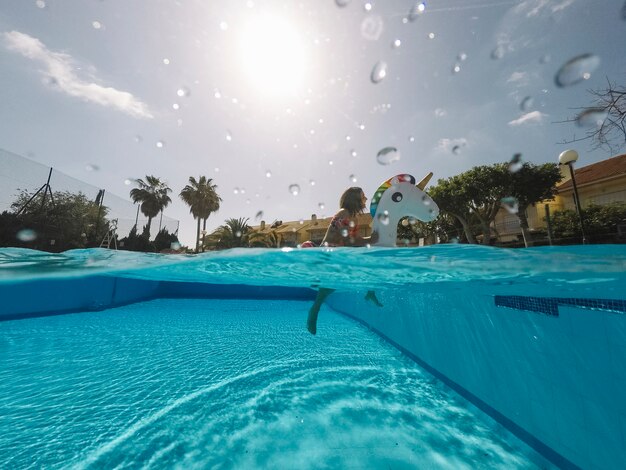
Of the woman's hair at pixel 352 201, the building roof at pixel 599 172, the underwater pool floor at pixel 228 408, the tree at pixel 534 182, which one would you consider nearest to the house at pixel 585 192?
the building roof at pixel 599 172

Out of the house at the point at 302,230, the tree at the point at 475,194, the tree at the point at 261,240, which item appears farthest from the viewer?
the house at the point at 302,230

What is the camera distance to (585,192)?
2409 centimetres

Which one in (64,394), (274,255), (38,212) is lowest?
(64,394)

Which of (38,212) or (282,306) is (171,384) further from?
(38,212)

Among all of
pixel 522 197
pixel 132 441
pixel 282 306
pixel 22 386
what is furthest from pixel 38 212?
pixel 522 197

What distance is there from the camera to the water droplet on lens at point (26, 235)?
16125mm

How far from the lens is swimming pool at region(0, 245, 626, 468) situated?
2977 millimetres

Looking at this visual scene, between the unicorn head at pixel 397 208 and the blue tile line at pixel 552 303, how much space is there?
1.91 meters

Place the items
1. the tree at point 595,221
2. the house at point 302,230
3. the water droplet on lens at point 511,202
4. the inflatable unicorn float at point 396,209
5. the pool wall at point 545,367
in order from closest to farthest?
1. the pool wall at point 545,367
2. the inflatable unicorn float at point 396,209
3. the water droplet on lens at point 511,202
4. the tree at point 595,221
5. the house at point 302,230

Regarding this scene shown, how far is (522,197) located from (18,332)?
29.3m

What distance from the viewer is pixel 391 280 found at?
5.53m

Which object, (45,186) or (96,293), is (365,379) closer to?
(96,293)

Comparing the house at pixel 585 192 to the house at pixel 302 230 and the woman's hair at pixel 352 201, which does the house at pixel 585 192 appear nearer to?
the house at pixel 302 230

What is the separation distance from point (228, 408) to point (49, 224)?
20.5 metres
